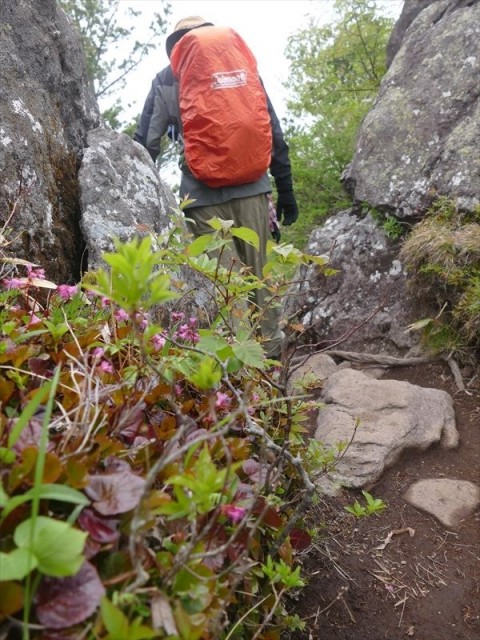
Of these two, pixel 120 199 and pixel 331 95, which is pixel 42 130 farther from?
pixel 331 95

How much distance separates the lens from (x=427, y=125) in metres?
5.46

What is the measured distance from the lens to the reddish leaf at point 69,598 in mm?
793

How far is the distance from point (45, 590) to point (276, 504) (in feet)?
2.56

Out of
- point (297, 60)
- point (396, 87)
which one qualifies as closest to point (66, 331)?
point (396, 87)

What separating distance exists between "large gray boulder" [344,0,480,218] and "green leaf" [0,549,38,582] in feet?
15.3

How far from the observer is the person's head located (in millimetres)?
4184

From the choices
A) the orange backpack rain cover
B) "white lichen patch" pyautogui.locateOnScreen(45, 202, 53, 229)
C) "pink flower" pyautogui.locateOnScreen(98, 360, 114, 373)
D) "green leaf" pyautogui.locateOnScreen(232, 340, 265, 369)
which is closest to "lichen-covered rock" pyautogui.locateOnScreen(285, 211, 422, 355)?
the orange backpack rain cover

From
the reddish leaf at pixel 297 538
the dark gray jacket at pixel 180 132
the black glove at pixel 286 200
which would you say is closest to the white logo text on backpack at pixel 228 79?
the dark gray jacket at pixel 180 132

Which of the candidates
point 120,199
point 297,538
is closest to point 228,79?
point 120,199

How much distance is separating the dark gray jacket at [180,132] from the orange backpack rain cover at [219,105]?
158 mm

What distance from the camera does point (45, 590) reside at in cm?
82

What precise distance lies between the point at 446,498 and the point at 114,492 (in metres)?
2.62

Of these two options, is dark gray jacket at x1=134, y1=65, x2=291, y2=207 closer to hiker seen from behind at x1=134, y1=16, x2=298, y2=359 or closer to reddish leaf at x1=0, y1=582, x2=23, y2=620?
hiker seen from behind at x1=134, y1=16, x2=298, y2=359

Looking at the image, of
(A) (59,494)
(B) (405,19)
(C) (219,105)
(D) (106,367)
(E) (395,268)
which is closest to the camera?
(A) (59,494)
